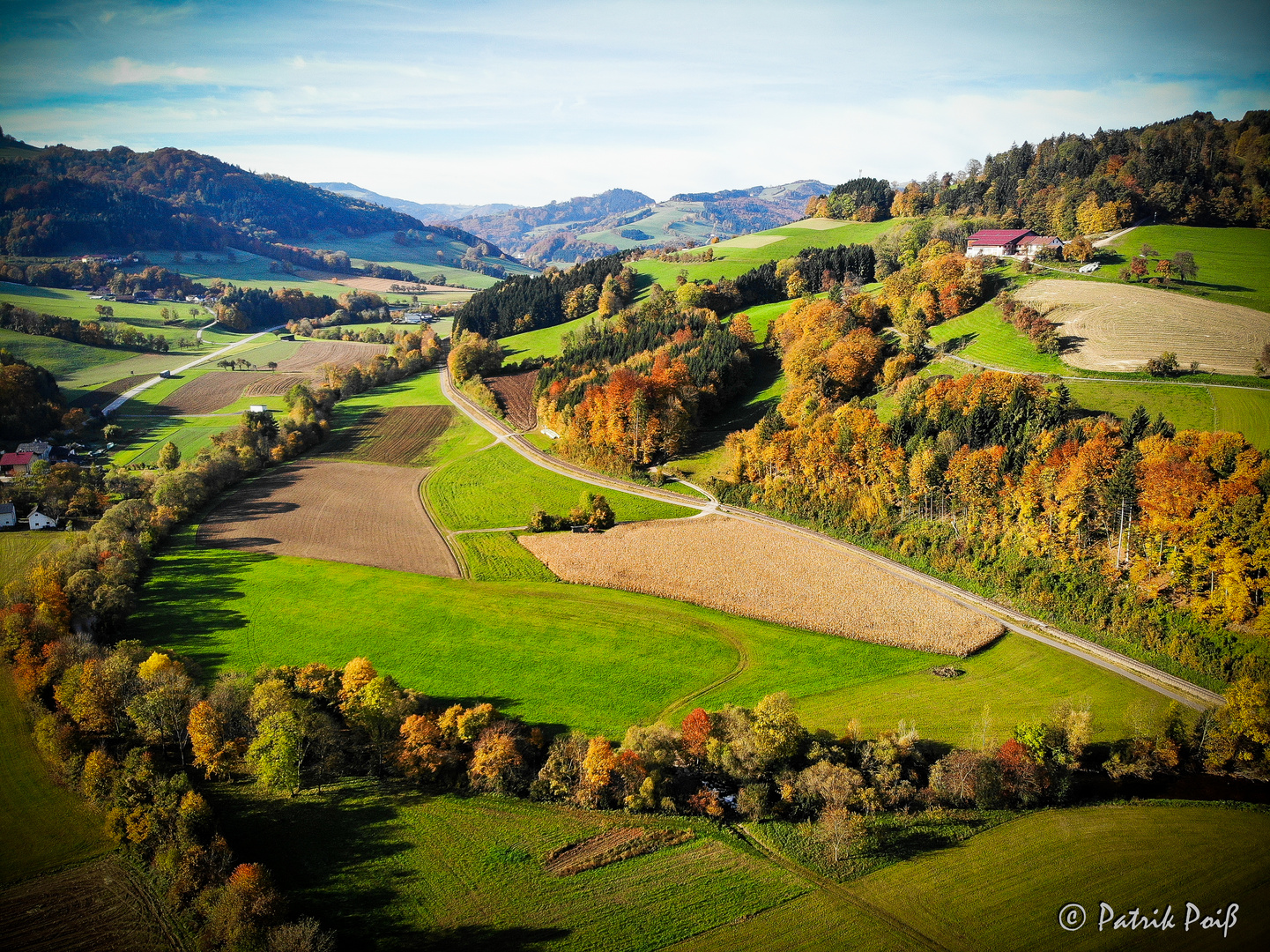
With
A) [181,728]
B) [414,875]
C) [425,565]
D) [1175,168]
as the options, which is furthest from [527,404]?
[1175,168]

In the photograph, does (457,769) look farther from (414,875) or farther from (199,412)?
(199,412)

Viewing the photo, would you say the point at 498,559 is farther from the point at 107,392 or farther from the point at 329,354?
the point at 329,354

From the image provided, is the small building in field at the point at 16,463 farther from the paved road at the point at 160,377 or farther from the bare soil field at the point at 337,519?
the bare soil field at the point at 337,519

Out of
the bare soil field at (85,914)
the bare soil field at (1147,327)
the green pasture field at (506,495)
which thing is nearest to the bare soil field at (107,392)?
the green pasture field at (506,495)

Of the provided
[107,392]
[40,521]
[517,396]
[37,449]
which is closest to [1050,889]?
[40,521]

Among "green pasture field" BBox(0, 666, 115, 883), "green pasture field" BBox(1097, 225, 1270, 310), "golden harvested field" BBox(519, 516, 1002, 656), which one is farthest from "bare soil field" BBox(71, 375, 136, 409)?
"green pasture field" BBox(1097, 225, 1270, 310)

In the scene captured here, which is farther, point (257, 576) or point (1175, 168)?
point (1175, 168)
